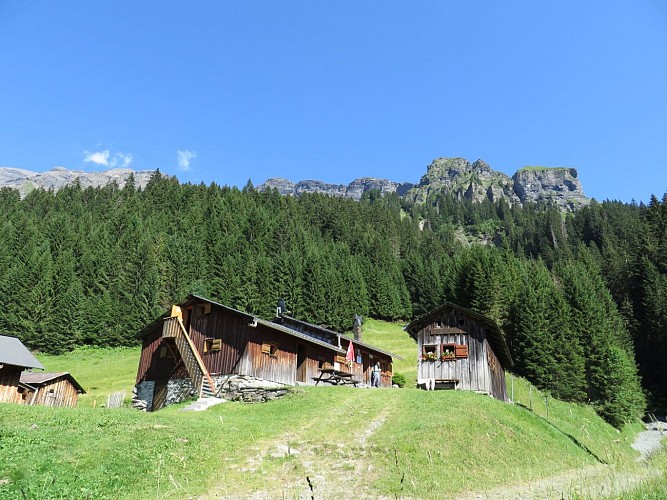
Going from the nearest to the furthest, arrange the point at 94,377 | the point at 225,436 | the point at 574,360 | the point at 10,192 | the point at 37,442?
the point at 37,442 < the point at 225,436 < the point at 94,377 < the point at 574,360 < the point at 10,192

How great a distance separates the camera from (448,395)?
2797 cm

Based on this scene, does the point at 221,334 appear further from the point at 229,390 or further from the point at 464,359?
the point at 464,359

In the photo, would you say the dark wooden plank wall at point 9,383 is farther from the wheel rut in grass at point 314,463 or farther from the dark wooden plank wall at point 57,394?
the wheel rut in grass at point 314,463

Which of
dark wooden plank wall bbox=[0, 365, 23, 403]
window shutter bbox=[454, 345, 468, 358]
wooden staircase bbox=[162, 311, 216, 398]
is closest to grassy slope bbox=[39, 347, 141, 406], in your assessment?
dark wooden plank wall bbox=[0, 365, 23, 403]

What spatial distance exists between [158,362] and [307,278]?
4853 centimetres

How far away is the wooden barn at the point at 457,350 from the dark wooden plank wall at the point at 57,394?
2860 centimetres

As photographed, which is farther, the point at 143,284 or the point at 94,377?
the point at 143,284

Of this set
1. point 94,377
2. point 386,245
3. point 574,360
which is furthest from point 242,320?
point 386,245

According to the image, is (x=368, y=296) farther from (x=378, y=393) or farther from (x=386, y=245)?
(x=378, y=393)

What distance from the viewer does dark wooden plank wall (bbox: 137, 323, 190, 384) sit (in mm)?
33031

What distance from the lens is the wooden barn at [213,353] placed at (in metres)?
31.6

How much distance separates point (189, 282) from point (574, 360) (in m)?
59.0

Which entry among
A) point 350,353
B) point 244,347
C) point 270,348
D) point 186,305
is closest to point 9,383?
point 186,305

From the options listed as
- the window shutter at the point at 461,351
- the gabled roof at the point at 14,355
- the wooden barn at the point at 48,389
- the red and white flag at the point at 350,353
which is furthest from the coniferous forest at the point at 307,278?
the gabled roof at the point at 14,355
